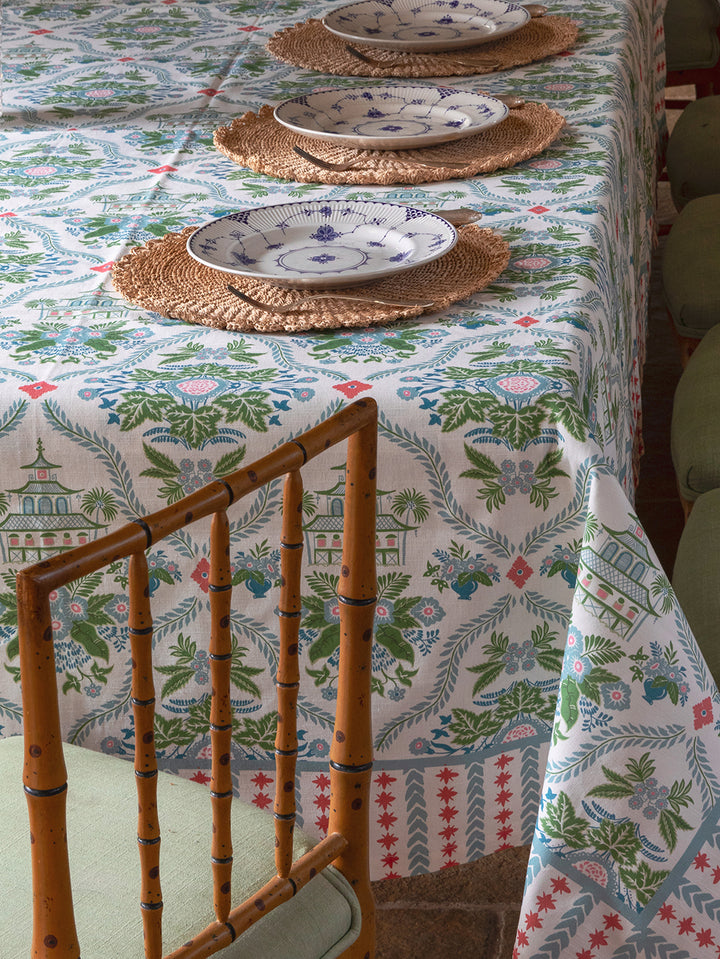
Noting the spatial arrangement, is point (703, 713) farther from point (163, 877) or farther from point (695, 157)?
point (695, 157)

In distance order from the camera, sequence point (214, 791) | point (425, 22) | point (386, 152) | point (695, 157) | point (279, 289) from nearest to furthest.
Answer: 1. point (214, 791)
2. point (279, 289)
3. point (386, 152)
4. point (425, 22)
5. point (695, 157)

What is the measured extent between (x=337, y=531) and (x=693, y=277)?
1344 millimetres

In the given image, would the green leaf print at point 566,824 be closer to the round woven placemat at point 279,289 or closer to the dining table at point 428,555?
the dining table at point 428,555

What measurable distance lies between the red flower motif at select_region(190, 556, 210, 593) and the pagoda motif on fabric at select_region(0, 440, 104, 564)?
3.4 inches

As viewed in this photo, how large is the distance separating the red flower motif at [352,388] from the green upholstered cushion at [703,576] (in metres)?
0.50

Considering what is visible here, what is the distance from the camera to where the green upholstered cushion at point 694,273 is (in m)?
1.98

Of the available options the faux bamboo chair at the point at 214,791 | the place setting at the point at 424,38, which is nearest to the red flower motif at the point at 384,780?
the faux bamboo chair at the point at 214,791

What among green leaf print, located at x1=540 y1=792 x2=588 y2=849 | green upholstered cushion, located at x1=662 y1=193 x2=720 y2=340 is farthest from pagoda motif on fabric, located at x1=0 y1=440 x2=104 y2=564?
green upholstered cushion, located at x1=662 y1=193 x2=720 y2=340

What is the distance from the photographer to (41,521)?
2.97ft

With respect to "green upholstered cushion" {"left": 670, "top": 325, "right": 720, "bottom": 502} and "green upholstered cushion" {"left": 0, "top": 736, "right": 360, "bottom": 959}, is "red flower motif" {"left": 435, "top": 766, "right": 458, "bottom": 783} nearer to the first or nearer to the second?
"green upholstered cushion" {"left": 0, "top": 736, "right": 360, "bottom": 959}

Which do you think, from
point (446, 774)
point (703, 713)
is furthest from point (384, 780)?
point (703, 713)

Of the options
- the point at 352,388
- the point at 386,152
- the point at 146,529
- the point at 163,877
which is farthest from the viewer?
the point at 386,152

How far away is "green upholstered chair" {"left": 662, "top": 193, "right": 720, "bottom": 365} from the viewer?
1.98 m

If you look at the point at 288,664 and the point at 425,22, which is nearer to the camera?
the point at 288,664
